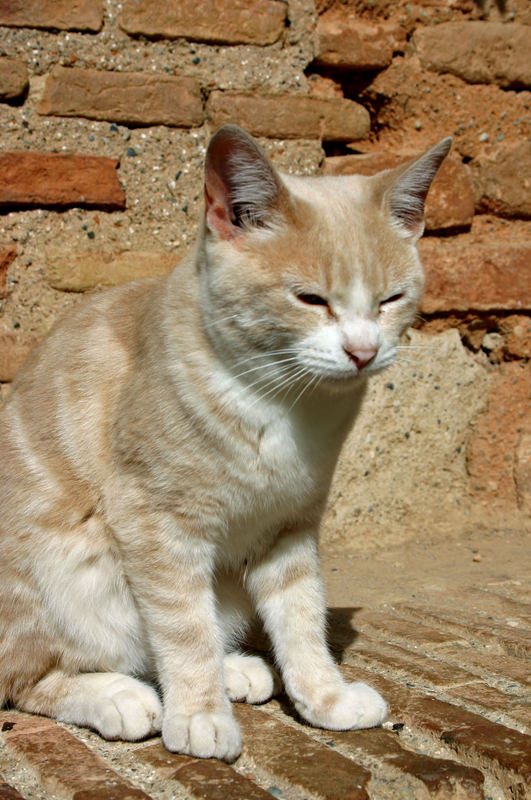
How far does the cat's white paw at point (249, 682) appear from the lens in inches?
75.9

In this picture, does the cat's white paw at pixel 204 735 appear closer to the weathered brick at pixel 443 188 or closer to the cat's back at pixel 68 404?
the cat's back at pixel 68 404

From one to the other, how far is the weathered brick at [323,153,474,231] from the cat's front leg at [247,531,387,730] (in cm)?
156

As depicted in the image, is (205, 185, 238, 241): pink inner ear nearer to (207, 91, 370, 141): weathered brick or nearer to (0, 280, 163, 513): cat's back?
(0, 280, 163, 513): cat's back

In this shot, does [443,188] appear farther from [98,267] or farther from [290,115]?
[98,267]

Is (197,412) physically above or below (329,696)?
above

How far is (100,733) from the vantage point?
5.78ft

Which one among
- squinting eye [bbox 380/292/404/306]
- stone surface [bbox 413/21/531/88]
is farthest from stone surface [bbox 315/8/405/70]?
squinting eye [bbox 380/292/404/306]

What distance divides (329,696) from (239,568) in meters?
0.36

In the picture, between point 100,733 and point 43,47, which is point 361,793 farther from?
point 43,47

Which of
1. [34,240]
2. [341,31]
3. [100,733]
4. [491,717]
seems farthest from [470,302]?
[100,733]

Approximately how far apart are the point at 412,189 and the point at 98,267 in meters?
1.21

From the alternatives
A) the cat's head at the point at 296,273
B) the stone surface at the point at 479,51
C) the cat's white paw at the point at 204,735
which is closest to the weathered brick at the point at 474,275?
the stone surface at the point at 479,51

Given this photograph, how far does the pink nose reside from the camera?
165 centimetres

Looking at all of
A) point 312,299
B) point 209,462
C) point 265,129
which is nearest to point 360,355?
point 312,299
